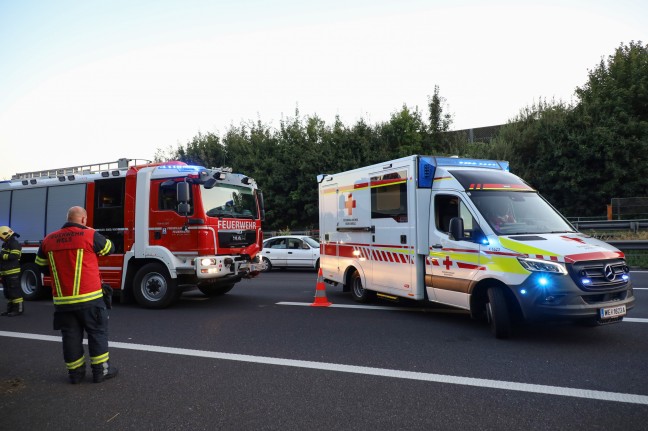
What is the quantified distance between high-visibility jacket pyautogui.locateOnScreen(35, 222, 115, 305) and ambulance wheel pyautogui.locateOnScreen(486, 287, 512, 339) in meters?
5.02

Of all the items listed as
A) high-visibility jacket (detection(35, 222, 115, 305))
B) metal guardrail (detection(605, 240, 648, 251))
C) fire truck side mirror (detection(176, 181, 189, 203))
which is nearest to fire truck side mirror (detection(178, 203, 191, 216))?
fire truck side mirror (detection(176, 181, 189, 203))

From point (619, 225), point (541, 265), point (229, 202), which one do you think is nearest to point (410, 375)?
point (541, 265)

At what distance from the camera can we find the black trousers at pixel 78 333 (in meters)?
5.07

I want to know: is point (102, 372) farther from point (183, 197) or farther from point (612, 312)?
point (612, 312)

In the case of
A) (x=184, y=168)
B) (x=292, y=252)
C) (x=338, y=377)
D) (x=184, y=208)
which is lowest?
(x=338, y=377)

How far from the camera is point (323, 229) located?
11164 mm

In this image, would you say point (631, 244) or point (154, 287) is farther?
point (631, 244)

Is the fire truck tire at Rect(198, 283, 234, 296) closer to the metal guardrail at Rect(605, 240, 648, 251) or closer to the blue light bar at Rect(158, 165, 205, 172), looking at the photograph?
the blue light bar at Rect(158, 165, 205, 172)

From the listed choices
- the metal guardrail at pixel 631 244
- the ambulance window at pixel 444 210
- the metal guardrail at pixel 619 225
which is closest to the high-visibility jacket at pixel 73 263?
the ambulance window at pixel 444 210

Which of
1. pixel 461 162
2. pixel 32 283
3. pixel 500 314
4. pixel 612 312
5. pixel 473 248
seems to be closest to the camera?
pixel 612 312

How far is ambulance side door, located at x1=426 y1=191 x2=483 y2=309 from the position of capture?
6.92 metres

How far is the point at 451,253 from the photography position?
7.28 metres

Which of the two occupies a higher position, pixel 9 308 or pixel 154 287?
pixel 154 287

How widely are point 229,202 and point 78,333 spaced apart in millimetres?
5413
